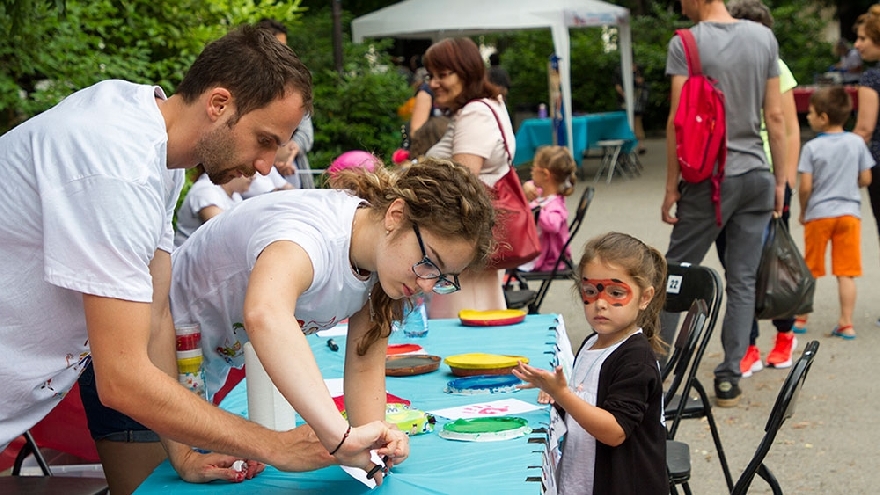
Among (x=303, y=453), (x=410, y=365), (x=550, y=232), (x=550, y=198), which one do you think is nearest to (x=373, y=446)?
(x=303, y=453)

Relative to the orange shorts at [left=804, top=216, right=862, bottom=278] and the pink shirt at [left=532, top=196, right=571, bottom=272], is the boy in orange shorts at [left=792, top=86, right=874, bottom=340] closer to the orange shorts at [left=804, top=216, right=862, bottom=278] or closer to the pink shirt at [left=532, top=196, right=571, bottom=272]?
the orange shorts at [left=804, top=216, right=862, bottom=278]

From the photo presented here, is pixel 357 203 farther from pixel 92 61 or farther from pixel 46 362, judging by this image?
pixel 92 61

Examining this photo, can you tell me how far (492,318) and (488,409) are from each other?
47.9 inches

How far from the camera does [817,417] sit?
534 cm

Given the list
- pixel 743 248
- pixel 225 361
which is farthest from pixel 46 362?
pixel 743 248

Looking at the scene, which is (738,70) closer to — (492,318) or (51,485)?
(492,318)

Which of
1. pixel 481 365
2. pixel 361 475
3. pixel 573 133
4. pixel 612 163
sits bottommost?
pixel 612 163

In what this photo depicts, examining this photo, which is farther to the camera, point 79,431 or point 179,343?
point 79,431

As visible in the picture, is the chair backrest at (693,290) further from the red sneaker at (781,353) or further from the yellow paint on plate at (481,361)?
the red sneaker at (781,353)

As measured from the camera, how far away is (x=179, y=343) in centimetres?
248

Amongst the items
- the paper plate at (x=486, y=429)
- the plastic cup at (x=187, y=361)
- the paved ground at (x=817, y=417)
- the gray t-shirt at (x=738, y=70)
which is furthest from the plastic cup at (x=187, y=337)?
the gray t-shirt at (x=738, y=70)

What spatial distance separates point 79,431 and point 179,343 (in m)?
1.50

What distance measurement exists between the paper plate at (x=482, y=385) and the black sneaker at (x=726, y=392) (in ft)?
8.48

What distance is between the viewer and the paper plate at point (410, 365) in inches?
132
